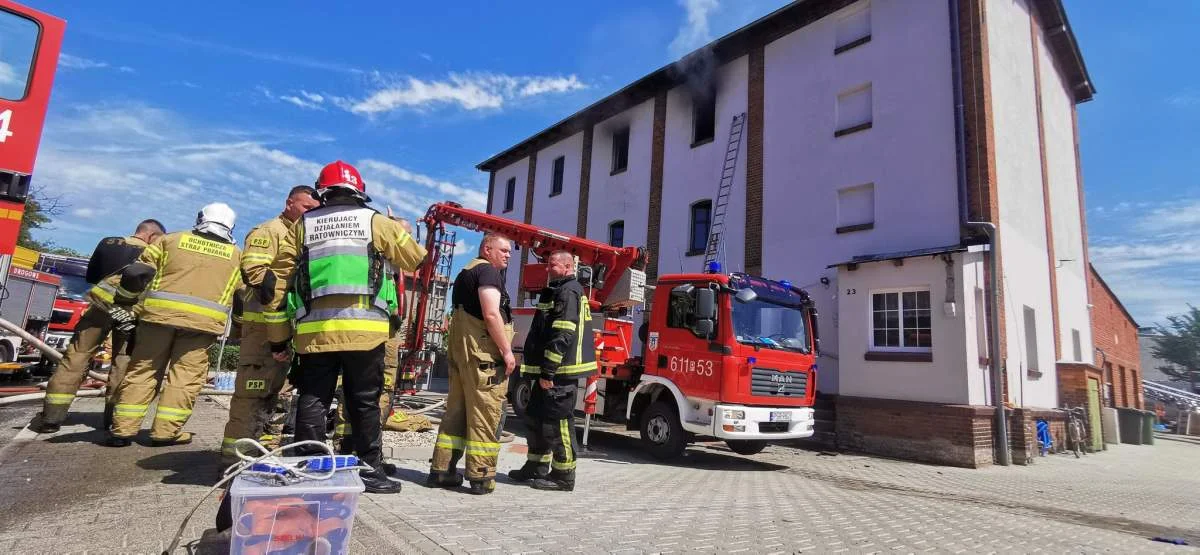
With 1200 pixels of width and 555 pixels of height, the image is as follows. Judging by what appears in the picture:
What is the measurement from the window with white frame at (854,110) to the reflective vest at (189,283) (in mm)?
11833

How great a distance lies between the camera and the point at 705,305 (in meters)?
7.27

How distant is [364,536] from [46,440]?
363 centimetres

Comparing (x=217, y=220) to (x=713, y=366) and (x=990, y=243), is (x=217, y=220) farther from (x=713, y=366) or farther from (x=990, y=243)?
(x=990, y=243)

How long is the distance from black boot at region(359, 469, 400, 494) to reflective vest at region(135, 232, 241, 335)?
2168 millimetres

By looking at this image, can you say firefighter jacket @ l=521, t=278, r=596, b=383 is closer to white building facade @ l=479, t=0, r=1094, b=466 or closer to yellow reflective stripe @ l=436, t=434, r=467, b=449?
yellow reflective stripe @ l=436, t=434, r=467, b=449

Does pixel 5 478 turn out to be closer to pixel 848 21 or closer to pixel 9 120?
pixel 9 120

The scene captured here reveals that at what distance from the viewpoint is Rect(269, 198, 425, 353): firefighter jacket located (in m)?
3.27

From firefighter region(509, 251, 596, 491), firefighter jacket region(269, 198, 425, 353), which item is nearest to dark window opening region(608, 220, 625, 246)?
firefighter region(509, 251, 596, 491)

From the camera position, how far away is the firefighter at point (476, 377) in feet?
13.1

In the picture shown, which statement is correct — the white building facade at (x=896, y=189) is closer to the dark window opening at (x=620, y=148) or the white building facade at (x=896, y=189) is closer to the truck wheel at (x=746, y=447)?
the dark window opening at (x=620, y=148)

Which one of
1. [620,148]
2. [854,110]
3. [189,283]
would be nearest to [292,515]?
[189,283]

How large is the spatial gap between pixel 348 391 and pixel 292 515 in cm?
144

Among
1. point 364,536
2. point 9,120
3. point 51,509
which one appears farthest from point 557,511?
point 9,120

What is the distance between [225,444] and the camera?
3871 mm
